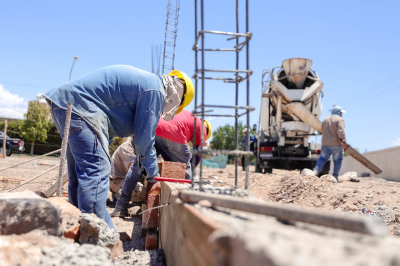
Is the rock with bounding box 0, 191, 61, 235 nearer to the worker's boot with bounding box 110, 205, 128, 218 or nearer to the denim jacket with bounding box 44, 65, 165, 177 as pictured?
the denim jacket with bounding box 44, 65, 165, 177

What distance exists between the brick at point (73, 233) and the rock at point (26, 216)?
162 millimetres

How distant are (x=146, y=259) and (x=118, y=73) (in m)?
1.58

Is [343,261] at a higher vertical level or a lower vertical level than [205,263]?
higher

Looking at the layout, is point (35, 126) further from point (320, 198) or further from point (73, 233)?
point (73, 233)

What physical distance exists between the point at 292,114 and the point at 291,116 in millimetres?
227

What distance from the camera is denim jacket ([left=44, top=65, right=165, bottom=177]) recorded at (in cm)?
287

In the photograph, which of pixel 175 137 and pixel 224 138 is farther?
pixel 224 138

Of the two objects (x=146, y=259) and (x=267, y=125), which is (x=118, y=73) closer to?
(x=146, y=259)

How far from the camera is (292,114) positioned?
1093 centimetres

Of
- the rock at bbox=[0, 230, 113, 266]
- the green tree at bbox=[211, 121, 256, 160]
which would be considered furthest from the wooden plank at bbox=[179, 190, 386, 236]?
the green tree at bbox=[211, 121, 256, 160]

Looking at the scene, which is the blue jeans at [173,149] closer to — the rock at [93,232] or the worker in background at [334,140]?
the rock at [93,232]

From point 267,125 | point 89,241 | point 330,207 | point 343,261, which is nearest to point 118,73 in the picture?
point 89,241

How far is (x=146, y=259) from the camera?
250cm

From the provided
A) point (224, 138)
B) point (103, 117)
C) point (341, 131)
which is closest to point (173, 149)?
point (103, 117)
